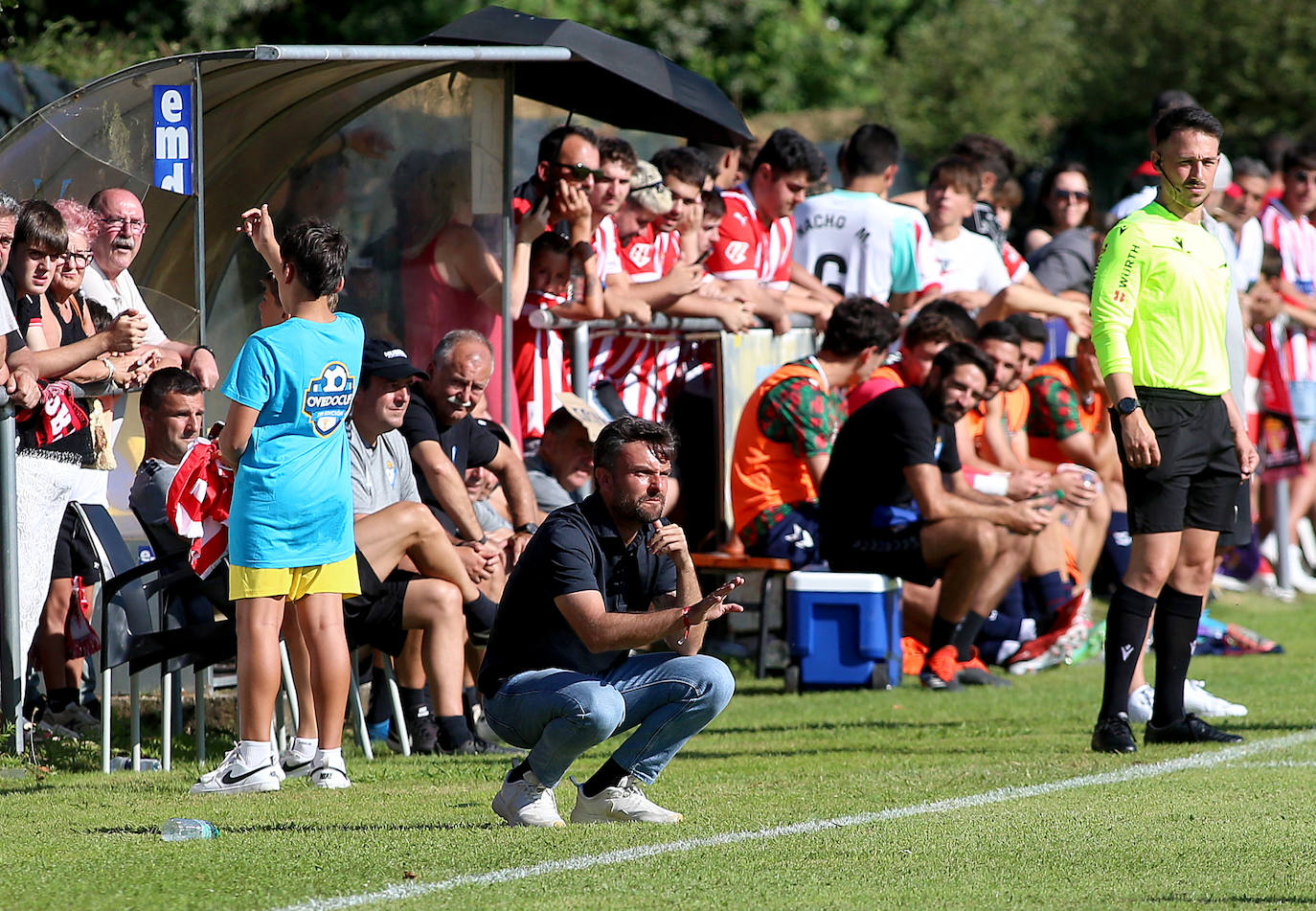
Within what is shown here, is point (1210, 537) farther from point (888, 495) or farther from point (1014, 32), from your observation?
point (1014, 32)

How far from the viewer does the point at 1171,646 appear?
25.0ft

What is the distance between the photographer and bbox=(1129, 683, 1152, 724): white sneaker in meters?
8.12

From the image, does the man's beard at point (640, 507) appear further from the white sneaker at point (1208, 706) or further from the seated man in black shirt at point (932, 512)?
the seated man in black shirt at point (932, 512)

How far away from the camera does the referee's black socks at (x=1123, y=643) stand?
743cm

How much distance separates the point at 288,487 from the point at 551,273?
352cm

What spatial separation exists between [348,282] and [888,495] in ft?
9.84

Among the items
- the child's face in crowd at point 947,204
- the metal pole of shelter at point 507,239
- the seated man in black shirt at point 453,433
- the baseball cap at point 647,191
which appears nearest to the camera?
the seated man in black shirt at point 453,433

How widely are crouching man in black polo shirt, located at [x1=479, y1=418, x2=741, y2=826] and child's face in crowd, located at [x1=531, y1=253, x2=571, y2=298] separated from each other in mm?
3951

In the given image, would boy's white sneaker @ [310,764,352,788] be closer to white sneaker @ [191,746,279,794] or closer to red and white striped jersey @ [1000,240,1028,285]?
white sneaker @ [191,746,279,794]

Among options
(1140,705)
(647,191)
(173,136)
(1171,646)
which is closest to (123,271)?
(173,136)

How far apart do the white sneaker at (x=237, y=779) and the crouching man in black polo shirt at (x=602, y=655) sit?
1.00 m

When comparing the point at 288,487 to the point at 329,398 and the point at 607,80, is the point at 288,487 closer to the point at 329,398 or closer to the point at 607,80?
the point at 329,398

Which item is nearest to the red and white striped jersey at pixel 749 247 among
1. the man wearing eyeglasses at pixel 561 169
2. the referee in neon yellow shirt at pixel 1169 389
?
the man wearing eyeglasses at pixel 561 169

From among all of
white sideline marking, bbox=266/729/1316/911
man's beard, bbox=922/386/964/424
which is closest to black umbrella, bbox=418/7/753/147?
man's beard, bbox=922/386/964/424
